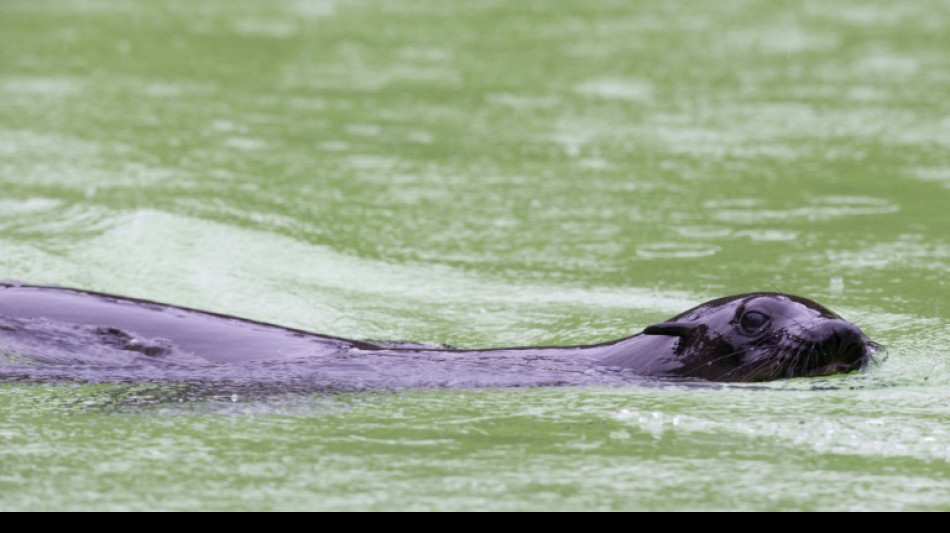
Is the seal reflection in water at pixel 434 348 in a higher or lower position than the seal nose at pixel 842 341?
lower

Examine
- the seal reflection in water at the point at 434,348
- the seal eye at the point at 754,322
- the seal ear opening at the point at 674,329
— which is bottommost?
the seal reflection in water at the point at 434,348

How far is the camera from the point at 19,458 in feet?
14.0

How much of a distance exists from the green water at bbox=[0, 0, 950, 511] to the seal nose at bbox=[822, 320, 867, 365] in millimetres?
89

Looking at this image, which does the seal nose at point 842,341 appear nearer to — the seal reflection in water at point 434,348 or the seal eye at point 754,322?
the seal reflection in water at point 434,348

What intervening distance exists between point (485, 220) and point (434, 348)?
2.73m

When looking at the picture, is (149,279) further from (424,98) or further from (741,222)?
(424,98)

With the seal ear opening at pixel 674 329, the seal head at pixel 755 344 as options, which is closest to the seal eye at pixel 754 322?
the seal head at pixel 755 344

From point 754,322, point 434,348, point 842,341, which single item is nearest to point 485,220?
point 434,348

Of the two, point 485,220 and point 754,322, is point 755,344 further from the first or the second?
point 485,220

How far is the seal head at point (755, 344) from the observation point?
482 centimetres

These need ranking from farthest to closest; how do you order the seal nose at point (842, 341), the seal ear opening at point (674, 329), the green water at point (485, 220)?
the seal ear opening at point (674, 329) → the seal nose at point (842, 341) → the green water at point (485, 220)

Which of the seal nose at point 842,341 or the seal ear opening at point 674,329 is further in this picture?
the seal ear opening at point 674,329

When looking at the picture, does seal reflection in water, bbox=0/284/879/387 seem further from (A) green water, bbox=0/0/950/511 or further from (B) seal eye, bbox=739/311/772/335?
(A) green water, bbox=0/0/950/511
